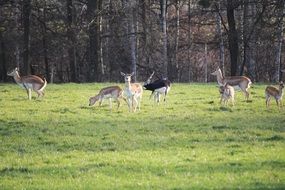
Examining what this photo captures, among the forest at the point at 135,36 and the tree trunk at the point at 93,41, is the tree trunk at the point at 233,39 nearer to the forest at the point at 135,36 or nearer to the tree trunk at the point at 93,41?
the forest at the point at 135,36

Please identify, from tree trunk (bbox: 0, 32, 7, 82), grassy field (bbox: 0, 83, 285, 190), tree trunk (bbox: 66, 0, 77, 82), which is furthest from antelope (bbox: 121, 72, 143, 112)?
tree trunk (bbox: 0, 32, 7, 82)

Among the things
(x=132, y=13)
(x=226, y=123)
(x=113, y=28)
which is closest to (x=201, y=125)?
(x=226, y=123)

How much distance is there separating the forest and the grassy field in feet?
49.7

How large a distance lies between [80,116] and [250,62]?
2483 cm

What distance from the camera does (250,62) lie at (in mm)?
43344

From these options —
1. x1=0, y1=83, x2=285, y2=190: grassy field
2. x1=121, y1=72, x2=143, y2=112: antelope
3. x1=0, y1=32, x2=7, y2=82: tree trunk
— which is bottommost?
x1=0, y1=83, x2=285, y2=190: grassy field

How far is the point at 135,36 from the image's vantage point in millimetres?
45188

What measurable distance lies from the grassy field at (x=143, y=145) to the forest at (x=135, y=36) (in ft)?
49.7

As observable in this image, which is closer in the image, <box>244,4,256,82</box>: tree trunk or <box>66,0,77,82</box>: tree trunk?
<box>244,4,256,82</box>: tree trunk

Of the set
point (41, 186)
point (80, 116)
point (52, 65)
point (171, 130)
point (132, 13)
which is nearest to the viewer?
point (41, 186)

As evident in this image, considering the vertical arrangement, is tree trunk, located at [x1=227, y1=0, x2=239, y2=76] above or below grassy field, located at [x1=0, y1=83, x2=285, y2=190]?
above

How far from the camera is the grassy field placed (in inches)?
455

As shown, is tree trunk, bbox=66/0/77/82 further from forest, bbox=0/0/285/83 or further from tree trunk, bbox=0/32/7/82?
tree trunk, bbox=0/32/7/82

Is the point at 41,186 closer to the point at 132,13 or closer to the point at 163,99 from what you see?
the point at 163,99
